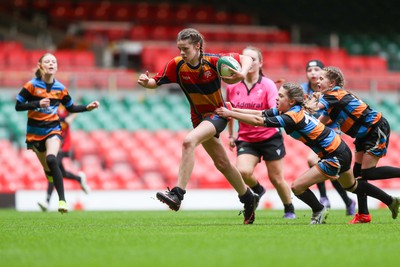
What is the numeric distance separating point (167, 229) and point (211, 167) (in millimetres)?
9638

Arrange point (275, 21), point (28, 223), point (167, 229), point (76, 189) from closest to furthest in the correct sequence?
point (167, 229), point (28, 223), point (76, 189), point (275, 21)

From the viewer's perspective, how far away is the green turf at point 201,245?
5.77 meters

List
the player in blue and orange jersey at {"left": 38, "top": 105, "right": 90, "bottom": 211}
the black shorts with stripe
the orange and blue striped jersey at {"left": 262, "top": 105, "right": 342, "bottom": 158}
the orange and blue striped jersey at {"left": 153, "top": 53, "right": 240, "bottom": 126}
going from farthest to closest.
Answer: the player in blue and orange jersey at {"left": 38, "top": 105, "right": 90, "bottom": 211}, the black shorts with stripe, the orange and blue striped jersey at {"left": 153, "top": 53, "right": 240, "bottom": 126}, the orange and blue striped jersey at {"left": 262, "top": 105, "right": 342, "bottom": 158}

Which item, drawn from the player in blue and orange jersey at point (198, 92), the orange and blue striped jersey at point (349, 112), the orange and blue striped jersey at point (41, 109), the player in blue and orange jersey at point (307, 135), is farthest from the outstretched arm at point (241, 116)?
the orange and blue striped jersey at point (41, 109)

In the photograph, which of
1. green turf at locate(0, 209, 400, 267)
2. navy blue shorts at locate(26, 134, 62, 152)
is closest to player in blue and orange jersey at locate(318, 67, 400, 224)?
green turf at locate(0, 209, 400, 267)

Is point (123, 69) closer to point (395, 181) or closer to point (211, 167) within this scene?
point (211, 167)

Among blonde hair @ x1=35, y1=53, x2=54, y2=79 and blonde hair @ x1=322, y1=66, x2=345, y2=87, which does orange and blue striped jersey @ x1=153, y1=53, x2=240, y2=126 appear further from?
blonde hair @ x1=35, y1=53, x2=54, y2=79

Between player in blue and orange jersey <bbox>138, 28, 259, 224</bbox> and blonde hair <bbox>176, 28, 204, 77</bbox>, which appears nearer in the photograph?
player in blue and orange jersey <bbox>138, 28, 259, 224</bbox>

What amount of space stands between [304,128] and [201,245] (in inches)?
105

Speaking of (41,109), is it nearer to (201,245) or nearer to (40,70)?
(40,70)

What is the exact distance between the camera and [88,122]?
19359mm

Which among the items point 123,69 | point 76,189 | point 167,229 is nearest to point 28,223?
point 167,229

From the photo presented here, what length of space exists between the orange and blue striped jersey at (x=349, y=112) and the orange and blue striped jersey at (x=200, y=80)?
1220mm

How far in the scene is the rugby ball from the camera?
8570 mm
